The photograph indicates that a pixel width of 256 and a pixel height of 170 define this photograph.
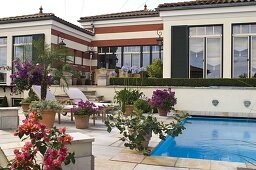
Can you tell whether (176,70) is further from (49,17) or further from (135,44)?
(49,17)

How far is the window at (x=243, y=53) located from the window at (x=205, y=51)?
77cm

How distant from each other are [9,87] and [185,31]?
11435mm

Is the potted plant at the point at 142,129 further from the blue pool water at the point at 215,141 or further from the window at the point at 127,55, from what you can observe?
the window at the point at 127,55

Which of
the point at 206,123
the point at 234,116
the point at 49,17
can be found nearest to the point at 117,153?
the point at 206,123

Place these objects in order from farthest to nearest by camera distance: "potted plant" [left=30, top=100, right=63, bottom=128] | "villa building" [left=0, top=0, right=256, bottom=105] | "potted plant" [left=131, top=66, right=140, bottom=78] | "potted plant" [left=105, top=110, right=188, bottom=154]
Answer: "potted plant" [left=131, top=66, right=140, bottom=78], "villa building" [left=0, top=0, right=256, bottom=105], "potted plant" [left=30, top=100, right=63, bottom=128], "potted plant" [left=105, top=110, right=188, bottom=154]

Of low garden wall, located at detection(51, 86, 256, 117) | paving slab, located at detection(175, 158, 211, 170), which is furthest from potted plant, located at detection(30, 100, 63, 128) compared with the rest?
low garden wall, located at detection(51, 86, 256, 117)

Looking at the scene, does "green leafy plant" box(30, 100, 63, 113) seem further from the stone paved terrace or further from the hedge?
the hedge

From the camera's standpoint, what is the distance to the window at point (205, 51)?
1647cm

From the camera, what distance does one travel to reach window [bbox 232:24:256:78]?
52.6 feet

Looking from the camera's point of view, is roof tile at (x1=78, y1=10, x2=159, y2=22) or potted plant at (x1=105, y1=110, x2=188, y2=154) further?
roof tile at (x1=78, y1=10, x2=159, y2=22)

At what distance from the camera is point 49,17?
17969mm

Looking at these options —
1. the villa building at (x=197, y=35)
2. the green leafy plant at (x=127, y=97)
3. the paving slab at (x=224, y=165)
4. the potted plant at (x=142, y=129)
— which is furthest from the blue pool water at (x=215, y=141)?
the villa building at (x=197, y=35)

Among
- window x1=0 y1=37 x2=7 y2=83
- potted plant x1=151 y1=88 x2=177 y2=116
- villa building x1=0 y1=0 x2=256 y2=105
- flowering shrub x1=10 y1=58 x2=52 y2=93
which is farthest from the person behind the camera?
window x1=0 y1=37 x2=7 y2=83

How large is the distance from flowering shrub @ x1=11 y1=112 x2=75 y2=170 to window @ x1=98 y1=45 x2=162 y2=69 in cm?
1885
